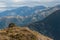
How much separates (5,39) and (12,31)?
372 centimetres

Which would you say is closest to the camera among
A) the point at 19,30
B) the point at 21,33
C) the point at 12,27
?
the point at 21,33

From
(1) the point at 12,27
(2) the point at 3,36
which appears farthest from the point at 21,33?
(1) the point at 12,27

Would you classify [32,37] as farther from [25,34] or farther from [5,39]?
[5,39]

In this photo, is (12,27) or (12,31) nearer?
(12,31)

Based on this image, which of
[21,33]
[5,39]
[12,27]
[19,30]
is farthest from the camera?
[12,27]

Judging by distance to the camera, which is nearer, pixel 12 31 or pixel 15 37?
pixel 15 37

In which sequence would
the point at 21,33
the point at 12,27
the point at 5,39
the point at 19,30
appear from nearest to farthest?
the point at 5,39
the point at 21,33
the point at 19,30
the point at 12,27

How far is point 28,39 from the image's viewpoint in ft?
107

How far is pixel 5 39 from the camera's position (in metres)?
31.2

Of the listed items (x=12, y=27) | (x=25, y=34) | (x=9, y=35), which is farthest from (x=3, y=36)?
(x=12, y=27)

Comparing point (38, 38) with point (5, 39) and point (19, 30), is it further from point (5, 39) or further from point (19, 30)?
point (5, 39)

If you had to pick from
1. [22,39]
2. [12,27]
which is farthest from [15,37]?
[12,27]

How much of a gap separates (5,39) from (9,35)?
74.4 inches

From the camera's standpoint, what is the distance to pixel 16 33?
1332 inches
